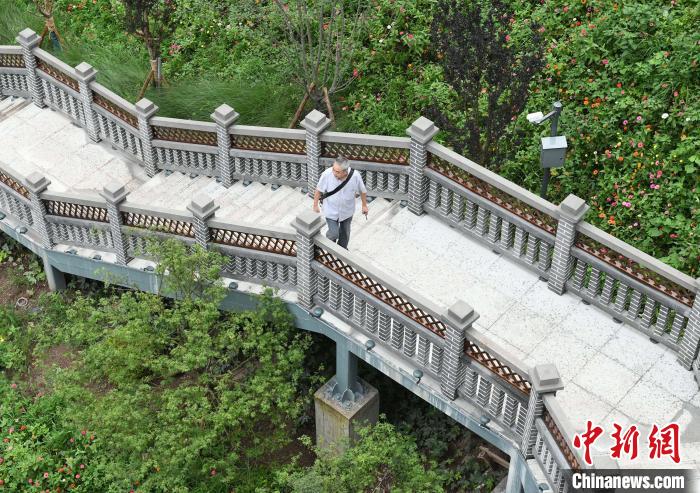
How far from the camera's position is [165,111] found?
66.9 ft

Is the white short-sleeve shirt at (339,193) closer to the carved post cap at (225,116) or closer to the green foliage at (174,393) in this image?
the green foliage at (174,393)

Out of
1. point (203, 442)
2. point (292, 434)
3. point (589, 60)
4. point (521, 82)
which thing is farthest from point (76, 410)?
point (589, 60)

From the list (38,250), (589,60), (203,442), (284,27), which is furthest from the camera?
(284,27)

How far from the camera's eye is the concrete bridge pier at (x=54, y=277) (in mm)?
18325

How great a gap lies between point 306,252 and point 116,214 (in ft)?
11.9

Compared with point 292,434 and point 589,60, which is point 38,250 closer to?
point 292,434

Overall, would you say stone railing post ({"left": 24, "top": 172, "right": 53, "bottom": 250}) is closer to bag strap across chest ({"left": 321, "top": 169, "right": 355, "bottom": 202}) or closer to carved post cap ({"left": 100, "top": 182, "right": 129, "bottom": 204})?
carved post cap ({"left": 100, "top": 182, "right": 129, "bottom": 204})

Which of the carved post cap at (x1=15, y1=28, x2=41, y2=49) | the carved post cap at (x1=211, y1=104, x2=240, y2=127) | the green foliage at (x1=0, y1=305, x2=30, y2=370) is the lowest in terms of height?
the green foliage at (x1=0, y1=305, x2=30, y2=370)

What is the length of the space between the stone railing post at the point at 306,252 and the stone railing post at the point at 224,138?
340 centimetres

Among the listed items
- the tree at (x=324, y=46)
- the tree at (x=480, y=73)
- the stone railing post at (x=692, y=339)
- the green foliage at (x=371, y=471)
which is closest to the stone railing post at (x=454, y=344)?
A: the green foliage at (x=371, y=471)

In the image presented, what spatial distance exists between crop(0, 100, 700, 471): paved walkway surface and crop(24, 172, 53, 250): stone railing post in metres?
1.15

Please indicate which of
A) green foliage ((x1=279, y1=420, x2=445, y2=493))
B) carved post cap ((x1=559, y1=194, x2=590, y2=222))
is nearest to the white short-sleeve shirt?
carved post cap ((x1=559, y1=194, x2=590, y2=222))

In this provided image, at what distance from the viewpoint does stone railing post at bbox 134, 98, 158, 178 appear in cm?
1780

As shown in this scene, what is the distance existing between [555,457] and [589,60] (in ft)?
31.8
